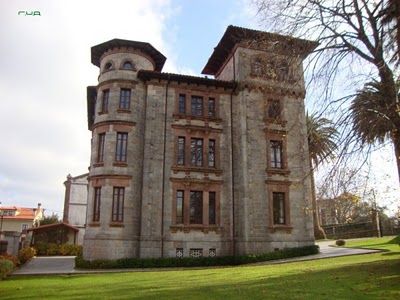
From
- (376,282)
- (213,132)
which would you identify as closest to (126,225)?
(213,132)

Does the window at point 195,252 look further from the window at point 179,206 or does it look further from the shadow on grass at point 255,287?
the shadow on grass at point 255,287

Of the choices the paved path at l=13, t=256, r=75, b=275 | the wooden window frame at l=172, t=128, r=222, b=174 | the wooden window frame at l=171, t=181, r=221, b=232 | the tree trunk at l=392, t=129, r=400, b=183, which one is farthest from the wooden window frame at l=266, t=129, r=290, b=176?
the tree trunk at l=392, t=129, r=400, b=183

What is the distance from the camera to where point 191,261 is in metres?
25.1

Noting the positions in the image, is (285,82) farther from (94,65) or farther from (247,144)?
(94,65)

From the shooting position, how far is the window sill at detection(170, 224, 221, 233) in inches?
1033

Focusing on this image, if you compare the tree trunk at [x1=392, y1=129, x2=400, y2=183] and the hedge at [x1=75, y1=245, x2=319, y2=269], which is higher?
the tree trunk at [x1=392, y1=129, x2=400, y2=183]

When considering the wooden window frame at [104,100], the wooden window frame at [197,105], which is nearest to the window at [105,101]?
the wooden window frame at [104,100]

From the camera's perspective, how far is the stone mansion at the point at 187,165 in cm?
2598

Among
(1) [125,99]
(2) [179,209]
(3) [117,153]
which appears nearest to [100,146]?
(3) [117,153]

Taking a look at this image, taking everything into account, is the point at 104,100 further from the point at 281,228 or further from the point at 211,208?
the point at 281,228

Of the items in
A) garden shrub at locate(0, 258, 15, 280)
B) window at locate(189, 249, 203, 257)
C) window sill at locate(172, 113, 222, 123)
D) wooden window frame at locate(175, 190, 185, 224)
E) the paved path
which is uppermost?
window sill at locate(172, 113, 222, 123)

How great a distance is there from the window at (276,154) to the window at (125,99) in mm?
10555

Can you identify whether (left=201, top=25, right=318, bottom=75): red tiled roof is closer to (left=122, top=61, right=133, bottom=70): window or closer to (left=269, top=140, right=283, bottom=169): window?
(left=122, top=61, right=133, bottom=70): window

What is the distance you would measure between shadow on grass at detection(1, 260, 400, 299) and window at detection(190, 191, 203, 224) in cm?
1074
